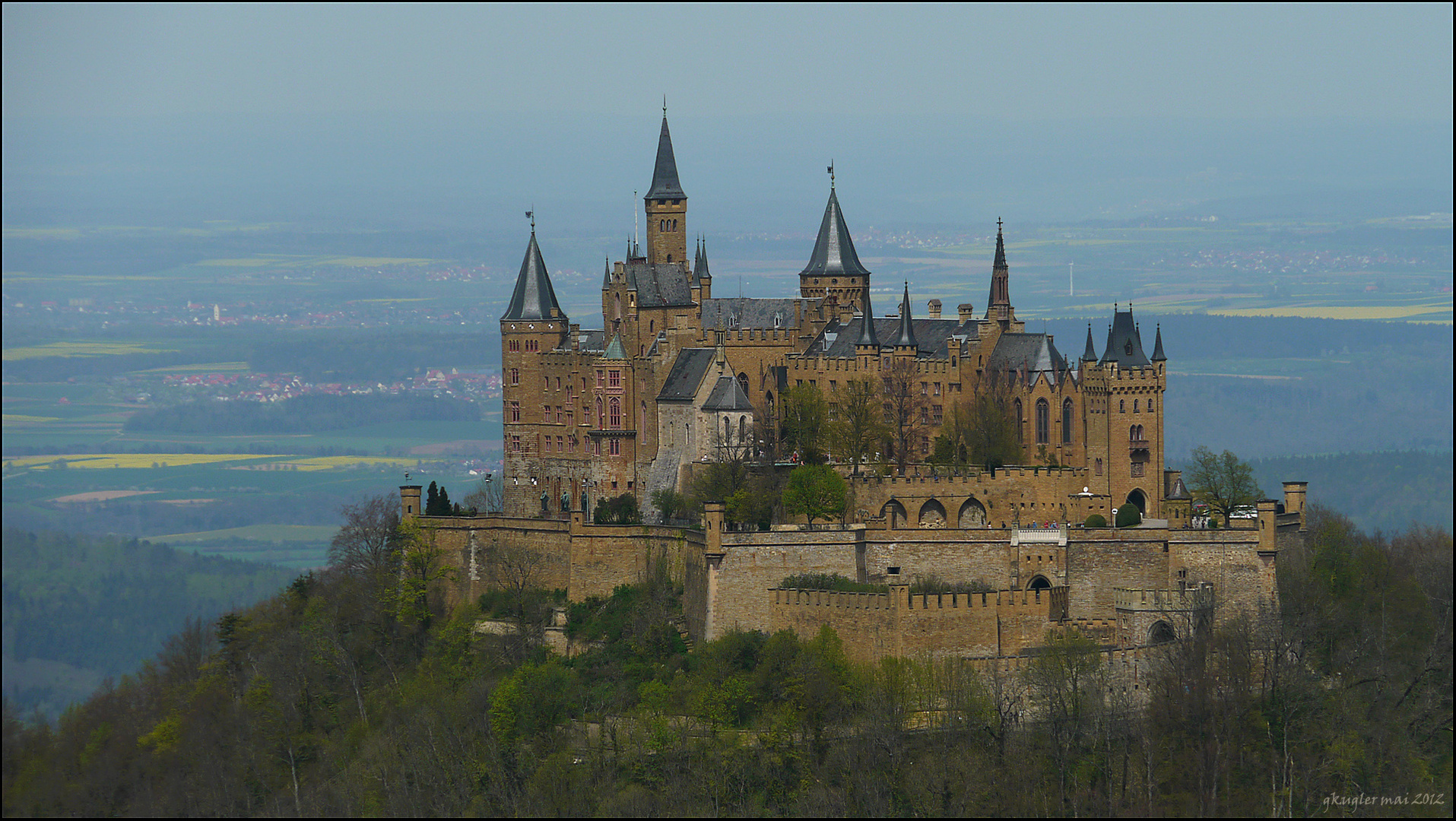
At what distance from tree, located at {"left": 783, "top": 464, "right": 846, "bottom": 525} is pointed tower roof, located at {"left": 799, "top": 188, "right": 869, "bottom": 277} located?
1621cm

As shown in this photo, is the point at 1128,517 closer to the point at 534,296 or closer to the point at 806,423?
the point at 806,423

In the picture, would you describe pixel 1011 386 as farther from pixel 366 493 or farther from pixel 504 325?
pixel 366 493

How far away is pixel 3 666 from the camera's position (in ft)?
154

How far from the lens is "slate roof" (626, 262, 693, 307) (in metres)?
82.6

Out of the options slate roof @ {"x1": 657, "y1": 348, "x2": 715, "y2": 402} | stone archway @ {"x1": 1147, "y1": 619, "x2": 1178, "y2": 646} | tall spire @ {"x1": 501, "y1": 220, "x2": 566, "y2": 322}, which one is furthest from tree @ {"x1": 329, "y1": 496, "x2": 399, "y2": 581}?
stone archway @ {"x1": 1147, "y1": 619, "x2": 1178, "y2": 646}

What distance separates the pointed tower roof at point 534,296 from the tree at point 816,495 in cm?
1625

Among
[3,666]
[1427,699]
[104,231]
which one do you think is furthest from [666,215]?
[104,231]

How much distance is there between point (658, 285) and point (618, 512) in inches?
424

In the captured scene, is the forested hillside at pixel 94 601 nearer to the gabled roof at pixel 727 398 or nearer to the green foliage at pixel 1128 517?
the gabled roof at pixel 727 398

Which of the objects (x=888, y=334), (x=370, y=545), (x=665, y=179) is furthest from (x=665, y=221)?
(x=370, y=545)

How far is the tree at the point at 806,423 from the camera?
3051 inches

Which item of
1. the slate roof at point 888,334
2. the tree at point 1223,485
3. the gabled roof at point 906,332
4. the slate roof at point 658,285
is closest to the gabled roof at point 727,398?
the slate roof at point 888,334

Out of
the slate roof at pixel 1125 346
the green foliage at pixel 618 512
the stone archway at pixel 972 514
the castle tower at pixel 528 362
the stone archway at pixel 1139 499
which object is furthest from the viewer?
the castle tower at pixel 528 362

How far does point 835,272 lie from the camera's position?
285 ft
